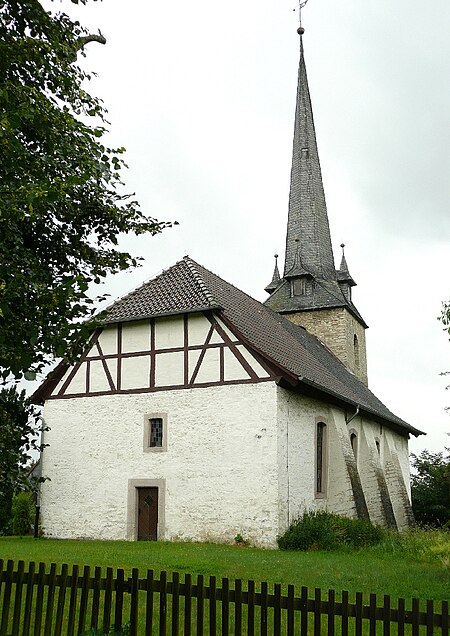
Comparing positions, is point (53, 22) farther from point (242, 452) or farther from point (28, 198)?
point (242, 452)

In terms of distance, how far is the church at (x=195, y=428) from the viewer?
57.9 ft

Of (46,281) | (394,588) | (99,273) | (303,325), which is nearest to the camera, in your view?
(46,281)

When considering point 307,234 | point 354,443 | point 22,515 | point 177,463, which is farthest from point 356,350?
point 22,515

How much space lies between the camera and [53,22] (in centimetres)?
828

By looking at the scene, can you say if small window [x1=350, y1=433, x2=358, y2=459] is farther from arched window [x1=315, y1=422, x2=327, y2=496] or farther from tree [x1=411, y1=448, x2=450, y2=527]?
tree [x1=411, y1=448, x2=450, y2=527]

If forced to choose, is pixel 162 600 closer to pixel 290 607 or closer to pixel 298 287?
pixel 290 607

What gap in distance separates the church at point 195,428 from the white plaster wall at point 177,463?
0.10 ft

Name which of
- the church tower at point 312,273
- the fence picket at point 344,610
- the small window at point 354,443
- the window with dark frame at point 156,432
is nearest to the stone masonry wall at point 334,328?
the church tower at point 312,273

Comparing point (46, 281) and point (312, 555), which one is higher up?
point (46, 281)

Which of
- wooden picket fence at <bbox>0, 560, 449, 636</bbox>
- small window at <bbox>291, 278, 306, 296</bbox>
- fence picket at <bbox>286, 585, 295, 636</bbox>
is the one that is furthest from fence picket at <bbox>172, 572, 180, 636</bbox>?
small window at <bbox>291, 278, 306, 296</bbox>

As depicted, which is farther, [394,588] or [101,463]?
[101,463]

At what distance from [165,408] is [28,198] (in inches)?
532

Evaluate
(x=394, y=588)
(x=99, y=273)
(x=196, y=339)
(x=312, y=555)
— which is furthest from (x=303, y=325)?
(x=99, y=273)

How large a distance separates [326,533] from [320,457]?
3495 mm
